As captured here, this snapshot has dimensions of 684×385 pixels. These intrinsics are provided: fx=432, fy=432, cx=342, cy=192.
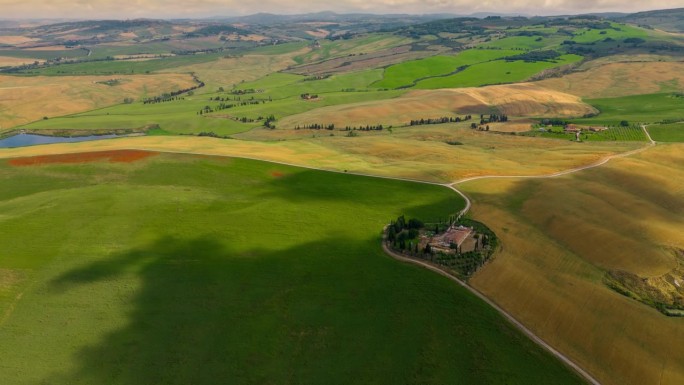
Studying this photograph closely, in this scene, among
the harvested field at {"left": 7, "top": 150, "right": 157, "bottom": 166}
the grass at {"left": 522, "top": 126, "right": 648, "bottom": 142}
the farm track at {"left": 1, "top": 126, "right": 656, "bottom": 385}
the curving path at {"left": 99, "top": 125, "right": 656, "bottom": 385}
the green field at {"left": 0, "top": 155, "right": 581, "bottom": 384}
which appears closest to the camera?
the green field at {"left": 0, "top": 155, "right": 581, "bottom": 384}

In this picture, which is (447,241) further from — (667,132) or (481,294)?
(667,132)

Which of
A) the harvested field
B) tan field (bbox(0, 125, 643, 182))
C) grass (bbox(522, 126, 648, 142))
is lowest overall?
grass (bbox(522, 126, 648, 142))

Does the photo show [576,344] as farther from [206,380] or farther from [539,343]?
[206,380]

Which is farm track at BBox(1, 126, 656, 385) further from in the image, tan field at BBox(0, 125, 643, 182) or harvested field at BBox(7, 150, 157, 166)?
harvested field at BBox(7, 150, 157, 166)

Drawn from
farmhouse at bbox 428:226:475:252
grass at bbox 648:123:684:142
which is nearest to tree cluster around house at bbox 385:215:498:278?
farmhouse at bbox 428:226:475:252

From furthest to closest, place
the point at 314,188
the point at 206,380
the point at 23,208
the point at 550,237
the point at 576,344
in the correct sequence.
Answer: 1. the point at 314,188
2. the point at 23,208
3. the point at 550,237
4. the point at 576,344
5. the point at 206,380

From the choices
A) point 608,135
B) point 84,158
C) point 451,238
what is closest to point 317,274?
point 451,238

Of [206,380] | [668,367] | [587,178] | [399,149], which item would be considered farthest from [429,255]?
[399,149]
